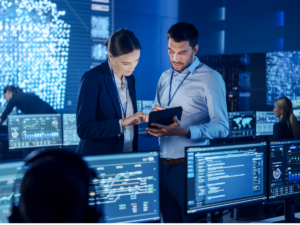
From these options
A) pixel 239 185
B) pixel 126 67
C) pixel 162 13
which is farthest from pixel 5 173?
pixel 162 13

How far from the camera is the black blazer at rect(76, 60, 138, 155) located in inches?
60.4

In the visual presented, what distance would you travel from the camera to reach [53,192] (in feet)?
1.88

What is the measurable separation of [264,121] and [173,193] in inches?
149

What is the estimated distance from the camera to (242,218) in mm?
2543

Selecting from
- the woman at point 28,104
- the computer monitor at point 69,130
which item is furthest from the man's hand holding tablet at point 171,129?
the woman at point 28,104

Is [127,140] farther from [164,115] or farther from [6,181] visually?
[6,181]

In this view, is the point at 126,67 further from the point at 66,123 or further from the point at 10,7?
the point at 10,7

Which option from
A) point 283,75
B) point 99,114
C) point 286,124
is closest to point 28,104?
point 99,114

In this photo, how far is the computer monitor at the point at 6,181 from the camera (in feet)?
3.52

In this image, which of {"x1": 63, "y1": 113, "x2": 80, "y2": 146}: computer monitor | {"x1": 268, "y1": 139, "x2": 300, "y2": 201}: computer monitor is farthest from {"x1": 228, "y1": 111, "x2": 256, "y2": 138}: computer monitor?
{"x1": 268, "y1": 139, "x2": 300, "y2": 201}: computer monitor

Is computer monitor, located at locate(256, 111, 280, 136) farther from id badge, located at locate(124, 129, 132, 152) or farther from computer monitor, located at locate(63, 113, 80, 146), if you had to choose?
id badge, located at locate(124, 129, 132, 152)

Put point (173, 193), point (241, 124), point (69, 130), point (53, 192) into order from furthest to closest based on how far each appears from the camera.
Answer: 1. point (241, 124)
2. point (69, 130)
3. point (173, 193)
4. point (53, 192)

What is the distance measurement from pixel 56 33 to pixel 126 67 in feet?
14.7

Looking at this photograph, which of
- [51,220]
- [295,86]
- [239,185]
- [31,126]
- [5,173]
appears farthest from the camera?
[295,86]
